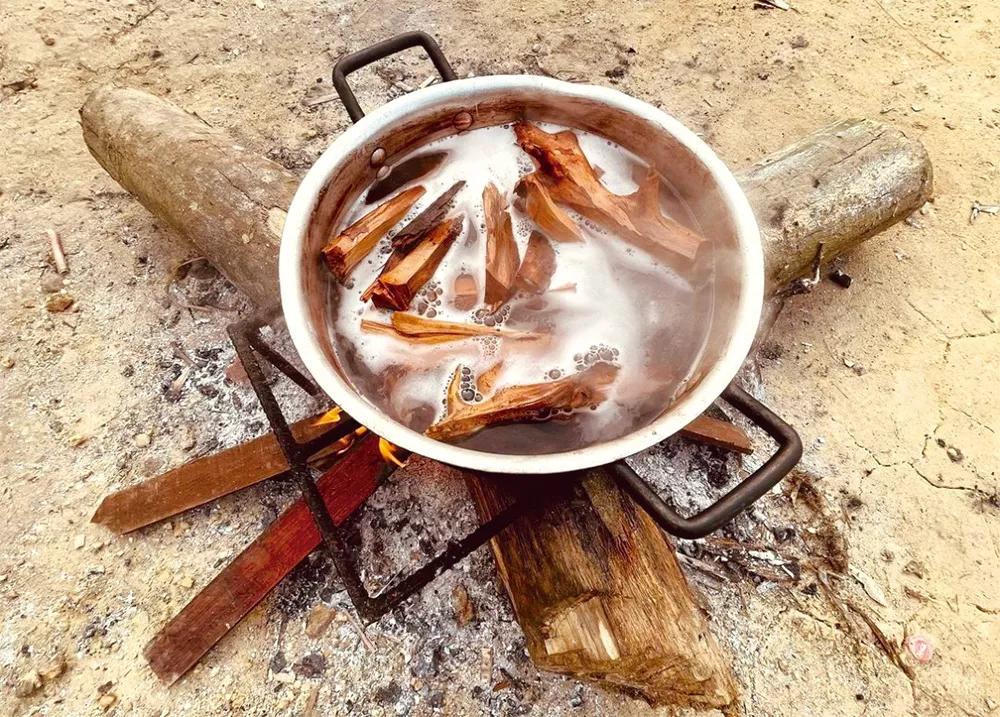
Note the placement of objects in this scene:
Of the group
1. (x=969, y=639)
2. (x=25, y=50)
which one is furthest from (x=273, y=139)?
(x=969, y=639)

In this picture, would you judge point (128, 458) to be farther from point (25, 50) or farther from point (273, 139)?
point (25, 50)

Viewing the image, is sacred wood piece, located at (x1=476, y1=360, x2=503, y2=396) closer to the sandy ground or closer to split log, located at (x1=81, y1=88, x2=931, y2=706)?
split log, located at (x1=81, y1=88, x2=931, y2=706)

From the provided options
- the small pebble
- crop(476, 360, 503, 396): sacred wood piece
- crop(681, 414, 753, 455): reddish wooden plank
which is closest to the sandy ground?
the small pebble

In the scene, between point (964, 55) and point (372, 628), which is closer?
point (372, 628)

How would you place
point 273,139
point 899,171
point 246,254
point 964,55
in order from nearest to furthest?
point 246,254 → point 899,171 → point 273,139 → point 964,55

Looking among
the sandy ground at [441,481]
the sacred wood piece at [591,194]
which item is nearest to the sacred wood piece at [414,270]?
the sacred wood piece at [591,194]

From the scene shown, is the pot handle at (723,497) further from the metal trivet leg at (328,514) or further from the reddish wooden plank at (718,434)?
the reddish wooden plank at (718,434)
